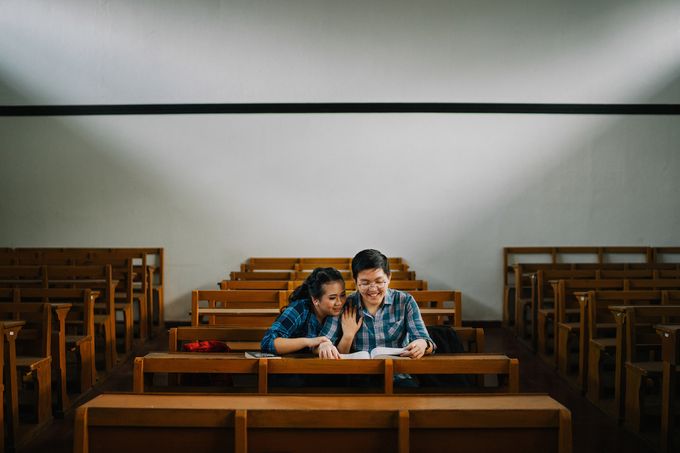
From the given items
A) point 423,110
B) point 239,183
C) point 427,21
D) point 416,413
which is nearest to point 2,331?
point 416,413

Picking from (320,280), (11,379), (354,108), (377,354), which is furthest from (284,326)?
(354,108)

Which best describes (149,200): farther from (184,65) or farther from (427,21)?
(427,21)

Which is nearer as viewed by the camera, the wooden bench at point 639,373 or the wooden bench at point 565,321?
the wooden bench at point 639,373

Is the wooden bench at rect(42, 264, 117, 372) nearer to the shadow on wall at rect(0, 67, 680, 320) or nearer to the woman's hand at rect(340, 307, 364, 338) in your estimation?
the shadow on wall at rect(0, 67, 680, 320)

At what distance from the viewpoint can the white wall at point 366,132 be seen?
689 cm

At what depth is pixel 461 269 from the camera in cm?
691

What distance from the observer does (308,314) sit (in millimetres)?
2732

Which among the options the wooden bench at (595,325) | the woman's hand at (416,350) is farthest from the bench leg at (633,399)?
the woman's hand at (416,350)

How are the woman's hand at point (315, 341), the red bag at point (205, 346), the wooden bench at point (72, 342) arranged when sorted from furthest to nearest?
the wooden bench at point (72, 342) → the red bag at point (205, 346) → the woman's hand at point (315, 341)

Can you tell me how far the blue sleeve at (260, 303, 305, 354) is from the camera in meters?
2.52

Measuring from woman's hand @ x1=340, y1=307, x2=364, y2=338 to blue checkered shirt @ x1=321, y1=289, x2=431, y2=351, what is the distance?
3cm

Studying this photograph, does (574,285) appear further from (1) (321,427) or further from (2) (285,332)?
(1) (321,427)

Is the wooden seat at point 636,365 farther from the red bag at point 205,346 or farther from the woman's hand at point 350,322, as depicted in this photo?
the red bag at point 205,346

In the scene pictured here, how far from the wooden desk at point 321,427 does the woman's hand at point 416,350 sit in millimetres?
857
